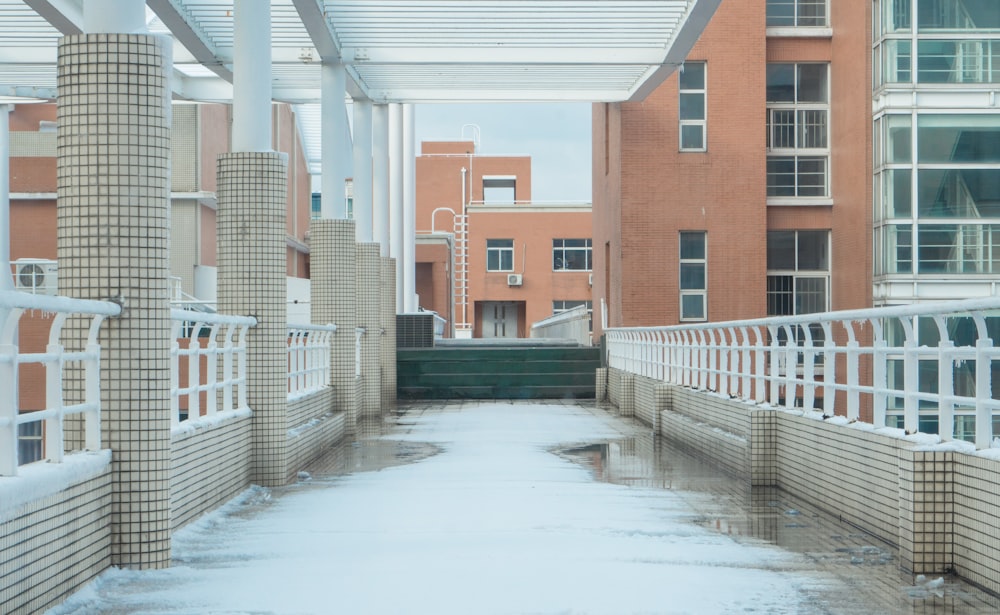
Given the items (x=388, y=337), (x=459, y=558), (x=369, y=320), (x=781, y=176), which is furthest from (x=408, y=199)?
(x=459, y=558)

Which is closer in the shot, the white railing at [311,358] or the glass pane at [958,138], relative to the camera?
the white railing at [311,358]

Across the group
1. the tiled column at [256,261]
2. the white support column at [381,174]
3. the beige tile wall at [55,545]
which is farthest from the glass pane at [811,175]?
the beige tile wall at [55,545]

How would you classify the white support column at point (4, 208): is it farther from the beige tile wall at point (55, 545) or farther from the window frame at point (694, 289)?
the window frame at point (694, 289)

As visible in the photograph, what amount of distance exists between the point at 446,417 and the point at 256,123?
8511 mm

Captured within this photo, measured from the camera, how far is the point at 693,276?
2619cm

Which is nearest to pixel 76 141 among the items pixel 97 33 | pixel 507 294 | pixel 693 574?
pixel 97 33

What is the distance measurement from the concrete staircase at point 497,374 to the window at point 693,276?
2.53m

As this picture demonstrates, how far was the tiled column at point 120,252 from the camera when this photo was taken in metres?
6.39

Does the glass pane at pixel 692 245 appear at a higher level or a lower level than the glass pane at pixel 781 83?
lower

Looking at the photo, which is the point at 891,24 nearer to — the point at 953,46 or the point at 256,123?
the point at 953,46

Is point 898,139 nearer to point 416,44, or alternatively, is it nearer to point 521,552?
point 416,44

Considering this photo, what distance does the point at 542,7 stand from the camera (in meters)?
16.2

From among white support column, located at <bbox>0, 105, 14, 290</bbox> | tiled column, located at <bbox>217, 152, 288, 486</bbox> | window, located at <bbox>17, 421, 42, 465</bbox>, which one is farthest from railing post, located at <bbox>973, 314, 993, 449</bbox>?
window, located at <bbox>17, 421, 42, 465</bbox>

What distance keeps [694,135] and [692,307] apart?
3.78m
